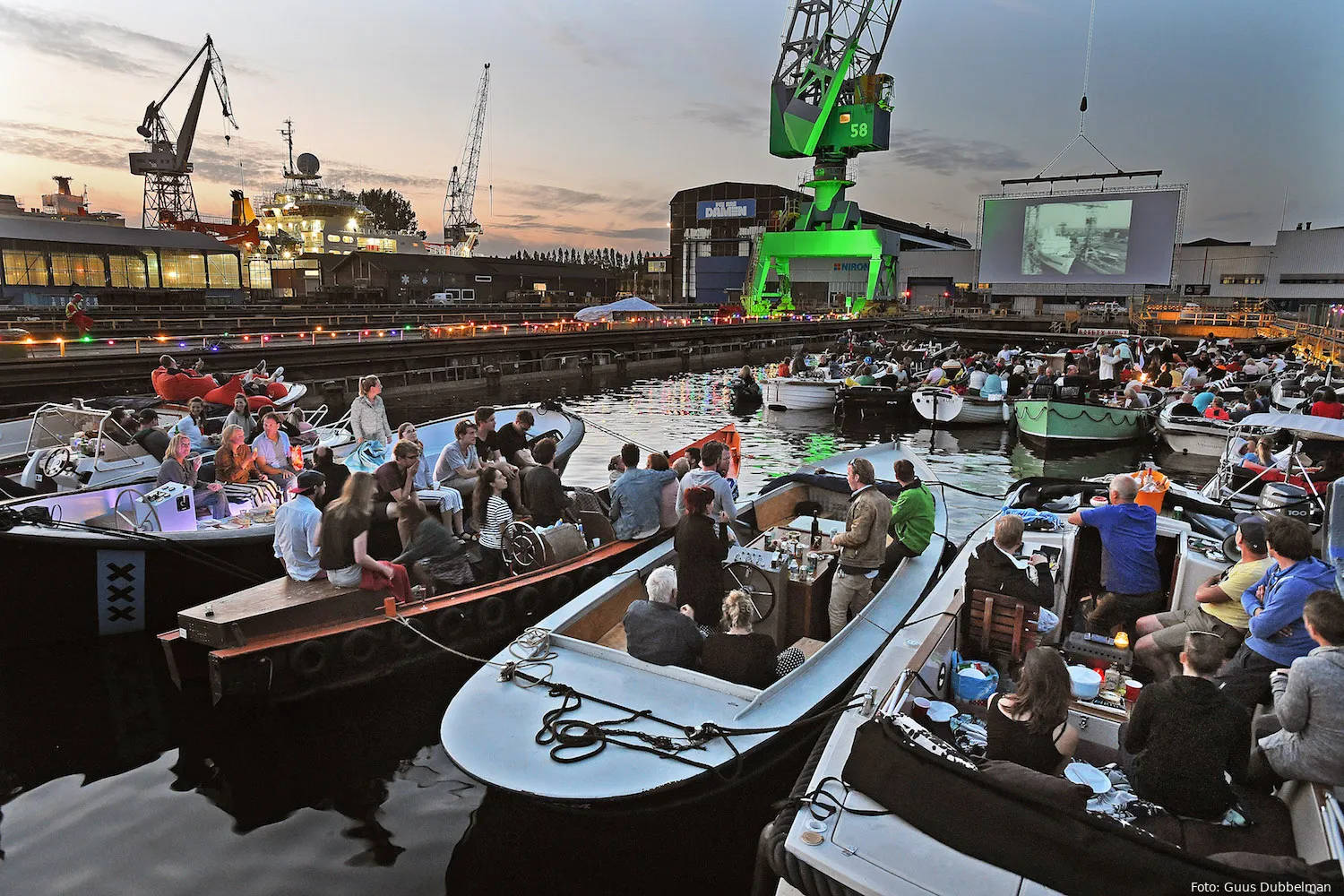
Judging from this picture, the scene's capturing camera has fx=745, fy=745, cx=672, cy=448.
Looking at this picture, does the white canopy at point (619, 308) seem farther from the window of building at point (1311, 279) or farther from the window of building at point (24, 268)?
the window of building at point (1311, 279)

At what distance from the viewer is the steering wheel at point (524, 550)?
26.2ft

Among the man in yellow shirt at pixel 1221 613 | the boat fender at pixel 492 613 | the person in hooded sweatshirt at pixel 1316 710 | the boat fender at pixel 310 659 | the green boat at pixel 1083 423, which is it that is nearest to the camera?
the person in hooded sweatshirt at pixel 1316 710

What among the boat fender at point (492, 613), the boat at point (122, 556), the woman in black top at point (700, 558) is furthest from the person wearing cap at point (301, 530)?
the woman in black top at point (700, 558)

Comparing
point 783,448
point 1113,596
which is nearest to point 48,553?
point 1113,596

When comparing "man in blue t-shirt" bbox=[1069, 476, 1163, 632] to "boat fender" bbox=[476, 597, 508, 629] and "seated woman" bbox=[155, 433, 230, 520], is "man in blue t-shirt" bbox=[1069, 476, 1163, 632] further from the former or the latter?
"seated woman" bbox=[155, 433, 230, 520]

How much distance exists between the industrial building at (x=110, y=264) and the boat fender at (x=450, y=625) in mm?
52355

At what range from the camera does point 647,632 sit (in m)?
5.45

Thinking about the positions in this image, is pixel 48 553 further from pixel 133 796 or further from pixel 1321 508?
pixel 1321 508

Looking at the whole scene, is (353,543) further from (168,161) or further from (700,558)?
(168,161)

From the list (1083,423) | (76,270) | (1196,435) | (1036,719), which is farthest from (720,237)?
(1036,719)

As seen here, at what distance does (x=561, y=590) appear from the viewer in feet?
26.7

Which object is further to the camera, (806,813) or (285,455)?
(285,455)

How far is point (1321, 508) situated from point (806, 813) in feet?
30.7

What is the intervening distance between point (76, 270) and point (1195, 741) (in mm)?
65198
